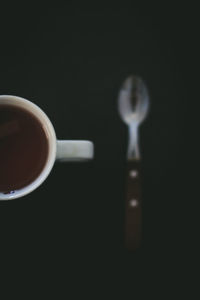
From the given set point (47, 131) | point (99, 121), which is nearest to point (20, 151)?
point (47, 131)

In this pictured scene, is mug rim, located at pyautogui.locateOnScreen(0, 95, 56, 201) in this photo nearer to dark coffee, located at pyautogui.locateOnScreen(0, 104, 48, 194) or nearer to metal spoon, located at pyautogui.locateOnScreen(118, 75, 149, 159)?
Answer: dark coffee, located at pyautogui.locateOnScreen(0, 104, 48, 194)

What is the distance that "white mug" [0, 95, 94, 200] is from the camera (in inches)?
26.2

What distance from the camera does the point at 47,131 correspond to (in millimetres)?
706

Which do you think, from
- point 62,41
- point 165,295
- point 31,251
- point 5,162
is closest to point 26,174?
point 5,162

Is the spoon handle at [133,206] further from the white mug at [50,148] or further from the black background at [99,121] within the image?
the white mug at [50,148]

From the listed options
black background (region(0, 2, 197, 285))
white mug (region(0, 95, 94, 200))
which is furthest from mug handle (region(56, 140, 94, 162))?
black background (region(0, 2, 197, 285))

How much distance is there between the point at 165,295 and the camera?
0.83 metres

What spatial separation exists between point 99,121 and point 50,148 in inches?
6.1

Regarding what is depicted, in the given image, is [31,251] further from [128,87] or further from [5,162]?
[128,87]

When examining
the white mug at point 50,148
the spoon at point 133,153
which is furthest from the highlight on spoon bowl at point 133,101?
the white mug at point 50,148

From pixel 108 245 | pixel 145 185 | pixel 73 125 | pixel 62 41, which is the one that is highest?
pixel 62 41

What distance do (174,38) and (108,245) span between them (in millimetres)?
451

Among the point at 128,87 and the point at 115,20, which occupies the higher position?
the point at 115,20

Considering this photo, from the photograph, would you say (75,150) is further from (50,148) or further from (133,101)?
(133,101)
